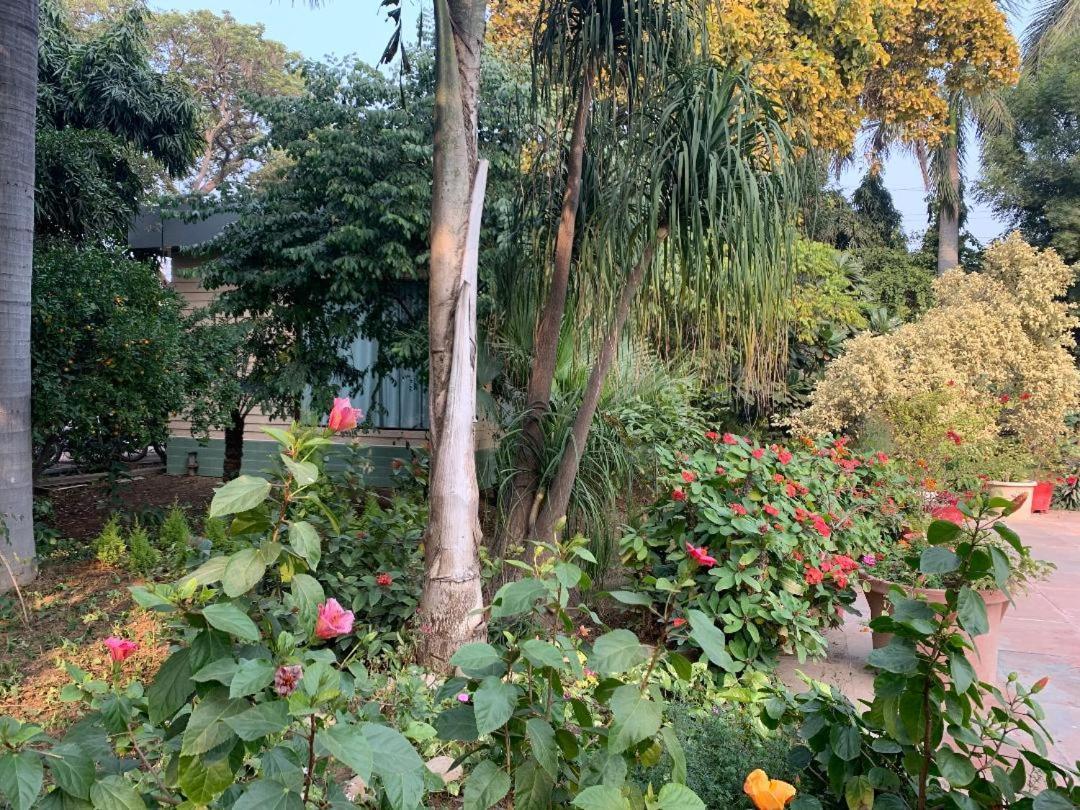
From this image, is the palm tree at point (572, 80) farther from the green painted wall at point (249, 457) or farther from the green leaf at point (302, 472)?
the green painted wall at point (249, 457)

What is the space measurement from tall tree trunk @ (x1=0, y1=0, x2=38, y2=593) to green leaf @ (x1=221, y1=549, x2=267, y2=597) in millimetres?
4256

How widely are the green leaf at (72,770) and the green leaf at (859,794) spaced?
1.22 m

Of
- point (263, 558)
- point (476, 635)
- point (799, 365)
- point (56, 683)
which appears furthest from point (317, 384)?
point (799, 365)

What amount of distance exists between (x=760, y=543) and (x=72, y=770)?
3.02 meters

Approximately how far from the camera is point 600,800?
1.04m

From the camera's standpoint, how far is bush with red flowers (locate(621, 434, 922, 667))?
3467 millimetres

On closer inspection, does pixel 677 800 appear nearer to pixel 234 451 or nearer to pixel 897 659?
pixel 897 659

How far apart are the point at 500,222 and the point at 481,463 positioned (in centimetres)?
268

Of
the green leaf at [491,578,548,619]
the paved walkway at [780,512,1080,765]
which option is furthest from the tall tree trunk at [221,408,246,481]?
the green leaf at [491,578,548,619]

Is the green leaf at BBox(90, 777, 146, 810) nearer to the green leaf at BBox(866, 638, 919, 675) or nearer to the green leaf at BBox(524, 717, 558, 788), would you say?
the green leaf at BBox(524, 717, 558, 788)

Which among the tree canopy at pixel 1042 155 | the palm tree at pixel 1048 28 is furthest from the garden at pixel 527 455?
the palm tree at pixel 1048 28

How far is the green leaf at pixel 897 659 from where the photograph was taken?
128 centimetres

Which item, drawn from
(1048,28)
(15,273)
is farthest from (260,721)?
(1048,28)

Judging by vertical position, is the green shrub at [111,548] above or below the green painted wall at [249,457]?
below
